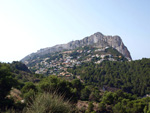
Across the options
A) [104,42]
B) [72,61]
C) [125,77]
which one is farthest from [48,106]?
[104,42]

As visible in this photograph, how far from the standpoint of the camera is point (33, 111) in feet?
15.5

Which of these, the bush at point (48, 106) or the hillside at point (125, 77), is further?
the hillside at point (125, 77)

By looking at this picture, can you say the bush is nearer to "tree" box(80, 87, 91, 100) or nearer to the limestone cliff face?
"tree" box(80, 87, 91, 100)

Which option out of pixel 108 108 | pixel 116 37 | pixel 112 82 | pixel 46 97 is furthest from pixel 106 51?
pixel 46 97

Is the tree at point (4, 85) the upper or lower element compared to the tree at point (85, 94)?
upper

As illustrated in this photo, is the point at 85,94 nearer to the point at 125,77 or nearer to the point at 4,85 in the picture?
the point at 4,85

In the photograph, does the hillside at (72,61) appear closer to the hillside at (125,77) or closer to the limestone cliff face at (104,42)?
the hillside at (125,77)

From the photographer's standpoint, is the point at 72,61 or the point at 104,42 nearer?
the point at 72,61

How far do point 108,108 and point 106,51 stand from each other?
92633 mm

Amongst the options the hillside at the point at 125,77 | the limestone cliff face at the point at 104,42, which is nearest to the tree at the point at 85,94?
the hillside at the point at 125,77

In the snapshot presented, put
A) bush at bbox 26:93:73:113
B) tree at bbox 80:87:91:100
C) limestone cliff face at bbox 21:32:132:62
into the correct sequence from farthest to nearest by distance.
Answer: limestone cliff face at bbox 21:32:132:62
tree at bbox 80:87:91:100
bush at bbox 26:93:73:113

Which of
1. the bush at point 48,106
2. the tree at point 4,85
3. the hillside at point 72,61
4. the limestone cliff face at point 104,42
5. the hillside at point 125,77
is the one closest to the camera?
the bush at point 48,106

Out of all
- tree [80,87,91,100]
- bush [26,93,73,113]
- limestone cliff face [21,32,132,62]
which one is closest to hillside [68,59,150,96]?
tree [80,87,91,100]

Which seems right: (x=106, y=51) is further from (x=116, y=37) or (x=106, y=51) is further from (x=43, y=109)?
(x=43, y=109)
